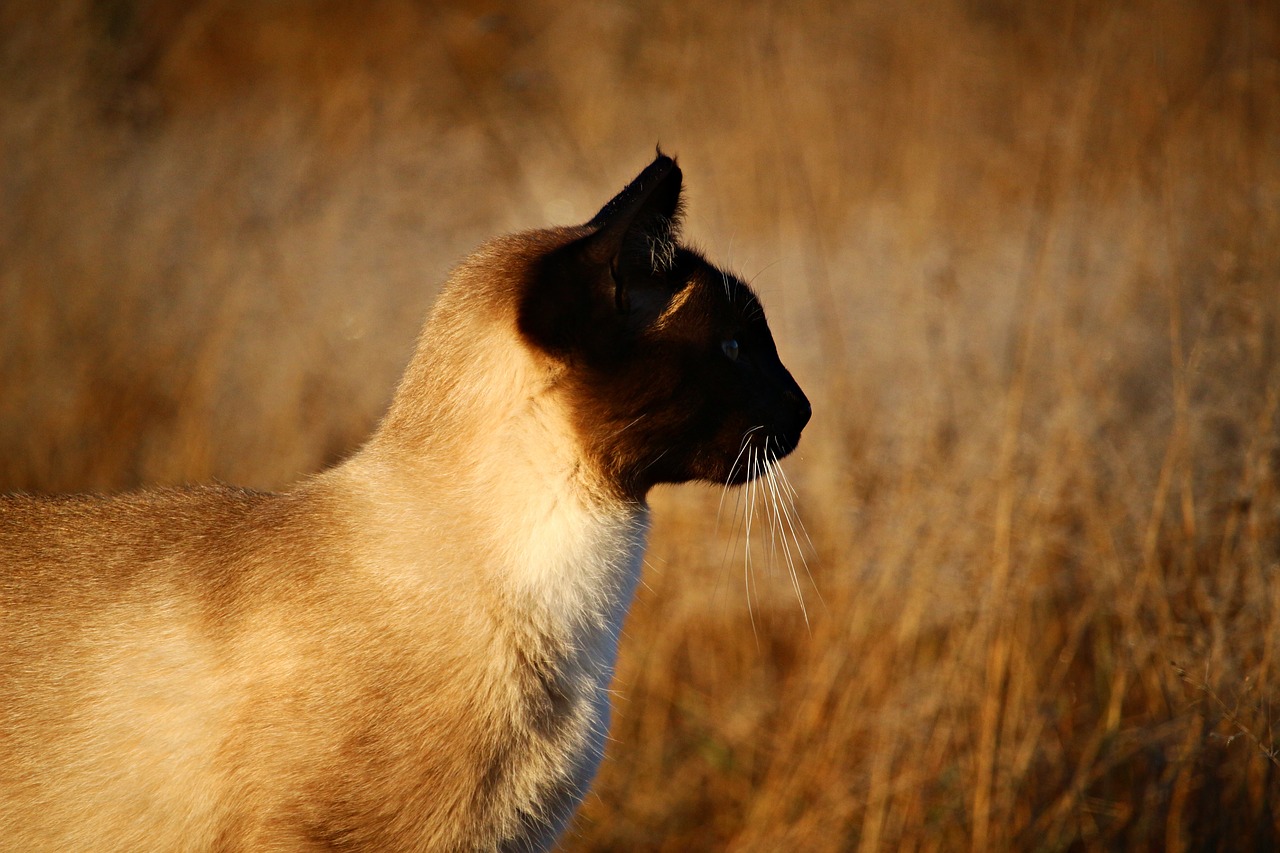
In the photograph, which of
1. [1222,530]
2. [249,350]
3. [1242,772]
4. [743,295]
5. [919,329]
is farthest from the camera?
[249,350]

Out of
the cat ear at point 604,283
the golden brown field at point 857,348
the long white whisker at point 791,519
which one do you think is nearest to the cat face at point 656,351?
the cat ear at point 604,283

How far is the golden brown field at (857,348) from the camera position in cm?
302

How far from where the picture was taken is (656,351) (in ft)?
6.37

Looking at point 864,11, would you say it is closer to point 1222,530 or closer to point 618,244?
point 1222,530

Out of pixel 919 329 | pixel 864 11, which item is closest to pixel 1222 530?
pixel 919 329

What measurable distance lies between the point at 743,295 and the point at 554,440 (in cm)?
53

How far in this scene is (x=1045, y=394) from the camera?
150 inches

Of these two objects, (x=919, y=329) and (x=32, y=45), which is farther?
(x=32, y=45)

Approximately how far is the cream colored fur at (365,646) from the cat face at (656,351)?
68mm

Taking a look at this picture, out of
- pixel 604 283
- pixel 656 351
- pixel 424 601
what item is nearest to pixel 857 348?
pixel 656 351

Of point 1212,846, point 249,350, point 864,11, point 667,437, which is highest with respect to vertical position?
point 864,11

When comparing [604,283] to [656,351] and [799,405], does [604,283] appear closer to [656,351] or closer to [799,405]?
[656,351]

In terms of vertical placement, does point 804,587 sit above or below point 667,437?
below

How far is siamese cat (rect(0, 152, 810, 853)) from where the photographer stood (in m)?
1.80
